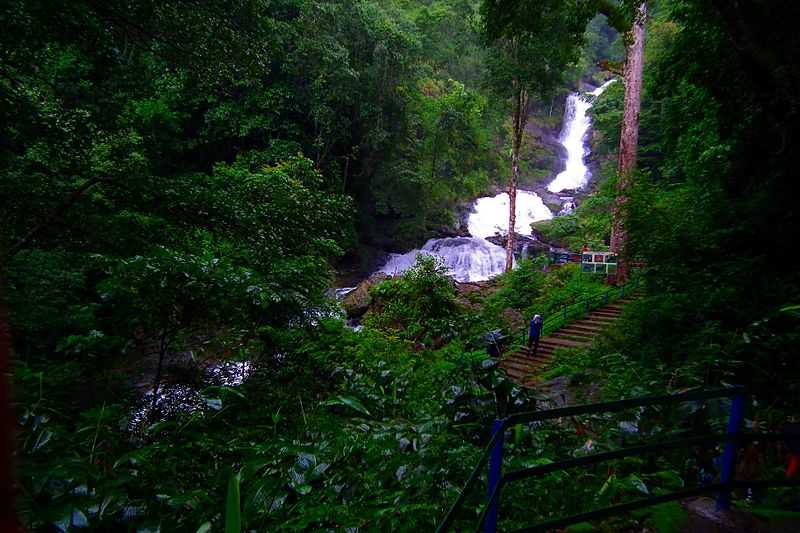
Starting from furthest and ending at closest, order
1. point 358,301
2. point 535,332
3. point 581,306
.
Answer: point 358,301, point 581,306, point 535,332

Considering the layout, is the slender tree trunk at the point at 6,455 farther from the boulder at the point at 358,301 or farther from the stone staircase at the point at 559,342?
the boulder at the point at 358,301

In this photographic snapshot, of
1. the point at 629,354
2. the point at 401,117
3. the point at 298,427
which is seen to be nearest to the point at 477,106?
the point at 401,117

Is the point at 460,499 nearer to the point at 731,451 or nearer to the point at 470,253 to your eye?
the point at 731,451

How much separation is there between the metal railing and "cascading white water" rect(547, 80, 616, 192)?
37835 mm

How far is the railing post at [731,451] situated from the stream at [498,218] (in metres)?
13.8

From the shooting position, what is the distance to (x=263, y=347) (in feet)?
21.7

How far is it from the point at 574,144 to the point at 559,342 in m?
36.9

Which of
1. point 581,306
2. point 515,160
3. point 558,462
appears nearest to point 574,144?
point 515,160

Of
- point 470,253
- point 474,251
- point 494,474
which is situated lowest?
point 494,474

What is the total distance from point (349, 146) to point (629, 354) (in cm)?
1957

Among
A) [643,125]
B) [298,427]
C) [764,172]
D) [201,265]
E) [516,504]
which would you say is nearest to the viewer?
[516,504]

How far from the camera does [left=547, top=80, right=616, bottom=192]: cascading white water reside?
38594 millimetres

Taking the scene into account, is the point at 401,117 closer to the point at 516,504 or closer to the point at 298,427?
the point at 298,427

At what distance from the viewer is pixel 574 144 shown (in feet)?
141
